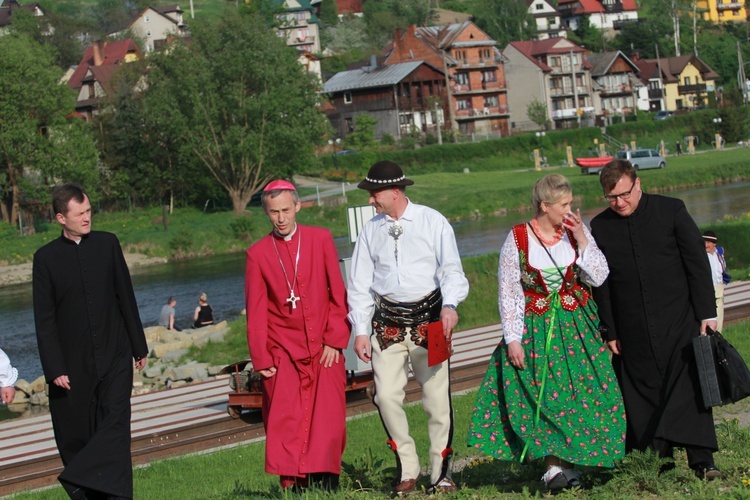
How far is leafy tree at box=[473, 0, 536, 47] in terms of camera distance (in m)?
124

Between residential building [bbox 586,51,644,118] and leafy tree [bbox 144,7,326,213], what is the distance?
50552mm

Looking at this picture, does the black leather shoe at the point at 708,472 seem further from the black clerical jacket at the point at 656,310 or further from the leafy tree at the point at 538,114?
the leafy tree at the point at 538,114

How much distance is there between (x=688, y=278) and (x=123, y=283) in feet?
11.2

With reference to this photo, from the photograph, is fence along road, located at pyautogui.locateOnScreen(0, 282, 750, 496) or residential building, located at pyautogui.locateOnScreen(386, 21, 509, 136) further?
residential building, located at pyautogui.locateOnScreen(386, 21, 509, 136)

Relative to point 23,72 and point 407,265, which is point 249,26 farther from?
point 407,265

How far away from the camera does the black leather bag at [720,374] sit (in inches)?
236

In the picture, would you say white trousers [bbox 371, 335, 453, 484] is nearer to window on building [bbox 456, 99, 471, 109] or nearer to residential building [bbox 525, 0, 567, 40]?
window on building [bbox 456, 99, 471, 109]

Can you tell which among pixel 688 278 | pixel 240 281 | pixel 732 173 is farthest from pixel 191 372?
pixel 732 173

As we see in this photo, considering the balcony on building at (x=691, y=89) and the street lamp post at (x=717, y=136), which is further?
the balcony on building at (x=691, y=89)

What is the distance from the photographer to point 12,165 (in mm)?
53625

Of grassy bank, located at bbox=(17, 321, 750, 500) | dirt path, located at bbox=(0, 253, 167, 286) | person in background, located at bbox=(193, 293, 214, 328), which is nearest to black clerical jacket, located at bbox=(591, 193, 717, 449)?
grassy bank, located at bbox=(17, 321, 750, 500)

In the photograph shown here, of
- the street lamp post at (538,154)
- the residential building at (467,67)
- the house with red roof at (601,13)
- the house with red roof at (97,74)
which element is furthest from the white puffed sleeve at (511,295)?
the house with red roof at (601,13)

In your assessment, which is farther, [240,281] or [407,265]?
[240,281]

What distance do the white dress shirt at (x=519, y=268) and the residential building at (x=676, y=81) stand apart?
102628 millimetres
